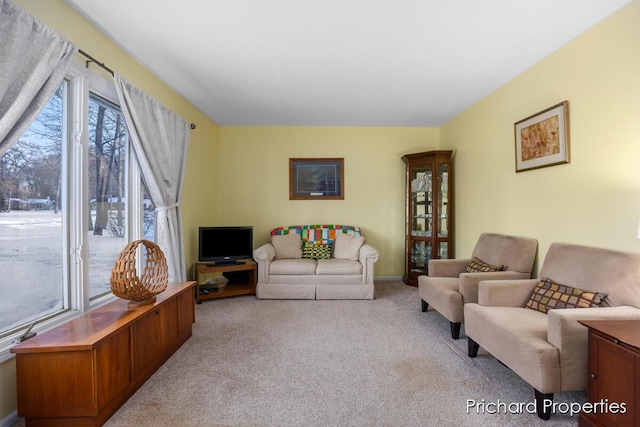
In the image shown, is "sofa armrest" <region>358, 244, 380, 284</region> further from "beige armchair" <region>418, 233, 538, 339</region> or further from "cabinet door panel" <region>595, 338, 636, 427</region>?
"cabinet door panel" <region>595, 338, 636, 427</region>

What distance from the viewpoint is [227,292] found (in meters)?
3.88

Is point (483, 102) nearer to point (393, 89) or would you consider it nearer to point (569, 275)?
point (393, 89)

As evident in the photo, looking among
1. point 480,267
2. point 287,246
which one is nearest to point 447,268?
point 480,267

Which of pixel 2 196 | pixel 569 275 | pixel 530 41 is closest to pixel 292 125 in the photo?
pixel 530 41

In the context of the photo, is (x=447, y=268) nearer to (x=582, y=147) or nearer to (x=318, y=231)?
(x=582, y=147)

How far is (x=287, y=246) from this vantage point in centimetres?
432

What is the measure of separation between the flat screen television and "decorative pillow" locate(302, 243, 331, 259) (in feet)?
2.67

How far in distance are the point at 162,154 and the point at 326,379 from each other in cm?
255

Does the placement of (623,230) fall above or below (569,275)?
above

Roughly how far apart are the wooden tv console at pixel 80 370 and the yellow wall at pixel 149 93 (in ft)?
0.66

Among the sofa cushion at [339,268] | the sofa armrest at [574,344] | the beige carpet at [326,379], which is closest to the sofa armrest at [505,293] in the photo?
the beige carpet at [326,379]

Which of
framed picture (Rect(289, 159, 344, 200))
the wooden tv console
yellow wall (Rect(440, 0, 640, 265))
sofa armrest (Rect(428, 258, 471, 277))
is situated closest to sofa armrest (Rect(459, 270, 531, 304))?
yellow wall (Rect(440, 0, 640, 265))

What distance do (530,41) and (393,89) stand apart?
1295 mm

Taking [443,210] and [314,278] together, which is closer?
[314,278]
